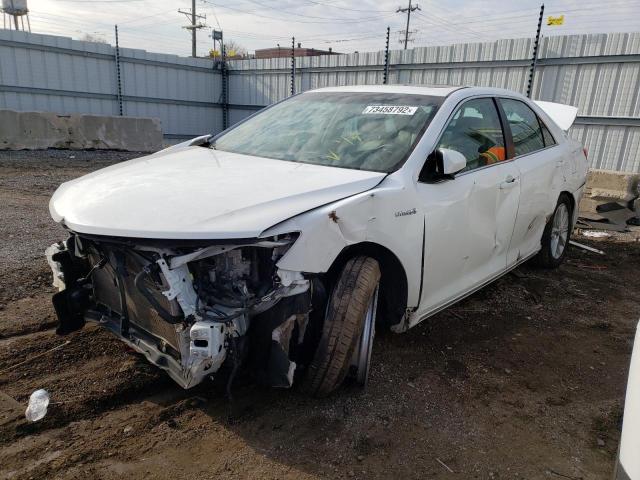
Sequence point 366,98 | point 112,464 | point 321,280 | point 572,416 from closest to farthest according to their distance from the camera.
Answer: point 112,464
point 321,280
point 572,416
point 366,98

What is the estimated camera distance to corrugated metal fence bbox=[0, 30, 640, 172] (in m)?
9.50

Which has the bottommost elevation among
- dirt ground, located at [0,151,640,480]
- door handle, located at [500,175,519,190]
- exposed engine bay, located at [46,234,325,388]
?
dirt ground, located at [0,151,640,480]

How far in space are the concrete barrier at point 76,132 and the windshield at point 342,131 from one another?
407 inches

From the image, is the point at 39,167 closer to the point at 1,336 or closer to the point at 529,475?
the point at 1,336

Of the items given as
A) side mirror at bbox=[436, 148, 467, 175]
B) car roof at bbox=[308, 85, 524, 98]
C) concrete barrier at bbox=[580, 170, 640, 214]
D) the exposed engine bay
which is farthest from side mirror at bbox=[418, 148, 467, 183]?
concrete barrier at bbox=[580, 170, 640, 214]

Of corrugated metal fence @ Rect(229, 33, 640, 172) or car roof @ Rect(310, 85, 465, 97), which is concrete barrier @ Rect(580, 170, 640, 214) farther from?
car roof @ Rect(310, 85, 465, 97)

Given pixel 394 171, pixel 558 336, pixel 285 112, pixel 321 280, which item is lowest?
pixel 558 336

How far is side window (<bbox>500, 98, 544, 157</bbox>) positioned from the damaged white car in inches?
5.4

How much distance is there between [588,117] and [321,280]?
372 inches

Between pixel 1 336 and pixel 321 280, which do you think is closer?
pixel 321 280

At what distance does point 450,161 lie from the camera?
2.90 m

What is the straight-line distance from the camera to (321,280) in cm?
257


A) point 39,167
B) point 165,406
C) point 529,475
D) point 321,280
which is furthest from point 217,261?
point 39,167

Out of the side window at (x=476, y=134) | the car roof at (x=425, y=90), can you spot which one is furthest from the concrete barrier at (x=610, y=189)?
the car roof at (x=425, y=90)
